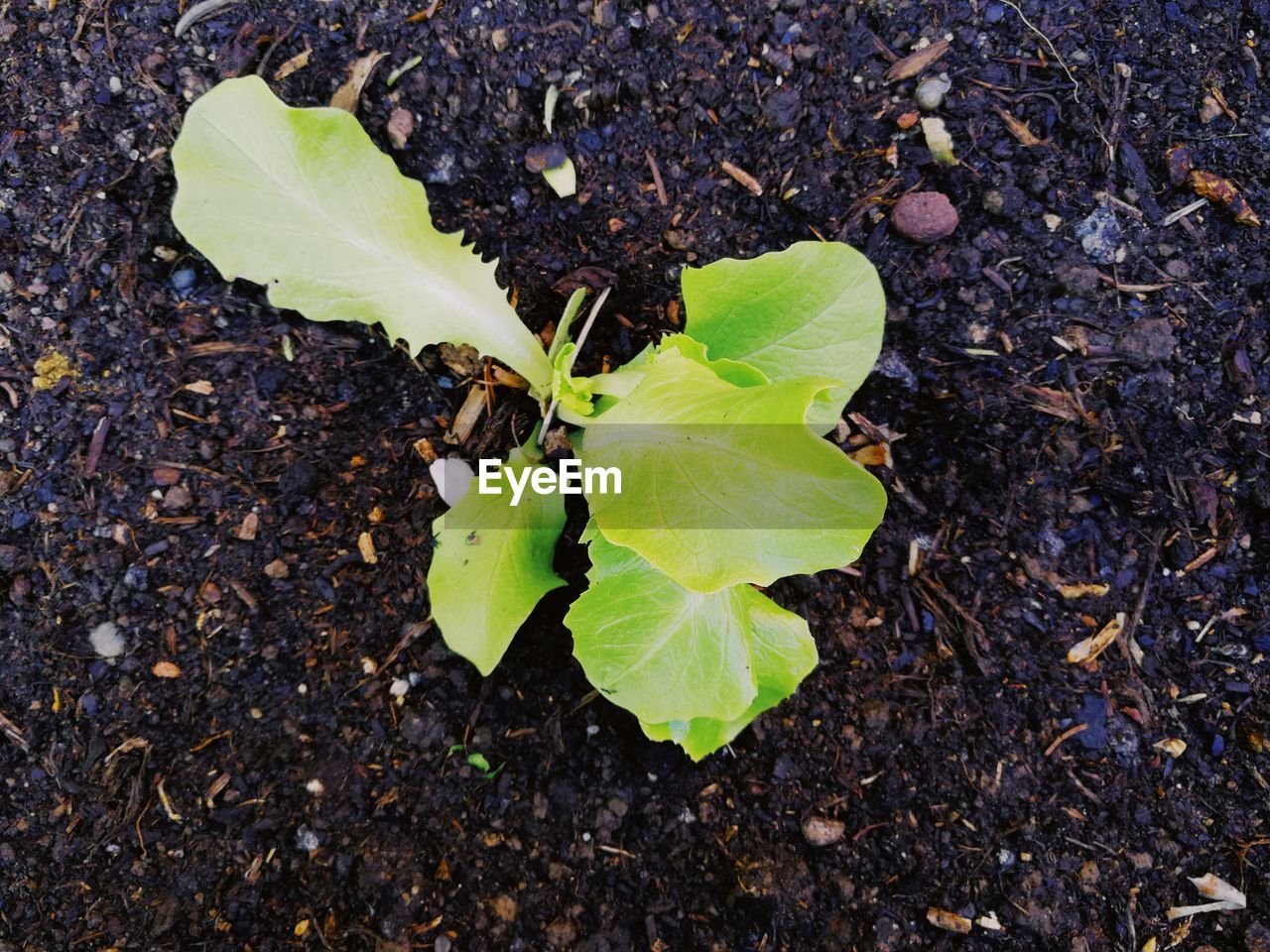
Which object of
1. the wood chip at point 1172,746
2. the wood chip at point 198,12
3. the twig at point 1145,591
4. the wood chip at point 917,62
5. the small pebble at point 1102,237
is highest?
the wood chip at point 198,12

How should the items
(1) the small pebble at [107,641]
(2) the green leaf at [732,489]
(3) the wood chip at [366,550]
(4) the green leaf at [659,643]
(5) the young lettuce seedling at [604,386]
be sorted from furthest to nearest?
1. (3) the wood chip at [366,550]
2. (1) the small pebble at [107,641]
3. (4) the green leaf at [659,643]
4. (5) the young lettuce seedling at [604,386]
5. (2) the green leaf at [732,489]

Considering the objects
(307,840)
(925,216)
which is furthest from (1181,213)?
(307,840)

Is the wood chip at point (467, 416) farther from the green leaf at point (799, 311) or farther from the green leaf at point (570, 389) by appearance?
the green leaf at point (799, 311)

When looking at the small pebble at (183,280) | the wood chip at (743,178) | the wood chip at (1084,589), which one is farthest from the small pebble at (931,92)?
the small pebble at (183,280)

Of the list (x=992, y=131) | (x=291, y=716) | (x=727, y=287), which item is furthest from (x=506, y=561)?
(x=992, y=131)

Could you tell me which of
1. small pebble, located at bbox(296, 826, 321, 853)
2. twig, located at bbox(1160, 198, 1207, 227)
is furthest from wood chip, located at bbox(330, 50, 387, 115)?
twig, located at bbox(1160, 198, 1207, 227)

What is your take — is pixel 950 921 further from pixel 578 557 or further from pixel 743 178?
pixel 743 178

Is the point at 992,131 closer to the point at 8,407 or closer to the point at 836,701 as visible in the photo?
the point at 836,701
